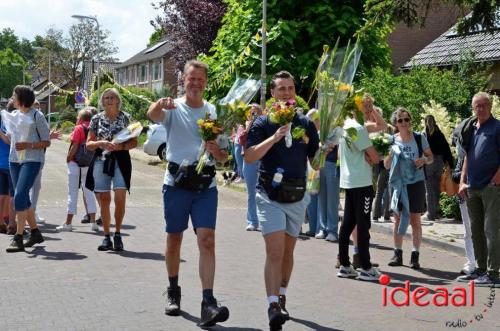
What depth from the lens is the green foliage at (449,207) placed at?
14.3 m

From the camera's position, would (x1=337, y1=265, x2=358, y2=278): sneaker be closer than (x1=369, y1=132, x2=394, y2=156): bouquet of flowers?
Yes

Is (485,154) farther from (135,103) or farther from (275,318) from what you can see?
(135,103)

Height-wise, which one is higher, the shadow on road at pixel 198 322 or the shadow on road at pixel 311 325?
the shadow on road at pixel 311 325

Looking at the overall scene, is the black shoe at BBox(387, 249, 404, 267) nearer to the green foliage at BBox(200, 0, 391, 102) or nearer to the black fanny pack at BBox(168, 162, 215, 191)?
the black fanny pack at BBox(168, 162, 215, 191)

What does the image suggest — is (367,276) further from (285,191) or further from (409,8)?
(409,8)

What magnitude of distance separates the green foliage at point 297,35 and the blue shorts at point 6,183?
514 inches

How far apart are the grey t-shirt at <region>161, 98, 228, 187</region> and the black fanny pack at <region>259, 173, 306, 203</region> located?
0.51 m

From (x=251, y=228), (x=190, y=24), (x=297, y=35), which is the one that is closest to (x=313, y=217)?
(x=251, y=228)

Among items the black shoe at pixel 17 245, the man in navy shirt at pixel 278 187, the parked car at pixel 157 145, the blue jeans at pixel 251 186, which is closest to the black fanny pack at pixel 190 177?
the man in navy shirt at pixel 278 187

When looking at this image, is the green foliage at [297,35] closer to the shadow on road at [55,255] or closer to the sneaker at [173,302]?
the shadow on road at [55,255]

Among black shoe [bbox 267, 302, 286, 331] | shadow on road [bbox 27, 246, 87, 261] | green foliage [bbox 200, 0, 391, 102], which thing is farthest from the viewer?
green foliage [bbox 200, 0, 391, 102]

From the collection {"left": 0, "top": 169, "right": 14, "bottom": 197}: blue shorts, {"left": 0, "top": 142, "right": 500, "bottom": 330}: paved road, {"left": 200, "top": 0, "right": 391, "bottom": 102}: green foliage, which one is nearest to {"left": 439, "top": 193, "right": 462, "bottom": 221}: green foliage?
{"left": 0, "top": 142, "right": 500, "bottom": 330}: paved road

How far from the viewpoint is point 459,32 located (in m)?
13.2

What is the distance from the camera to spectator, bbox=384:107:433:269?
9.70 m
